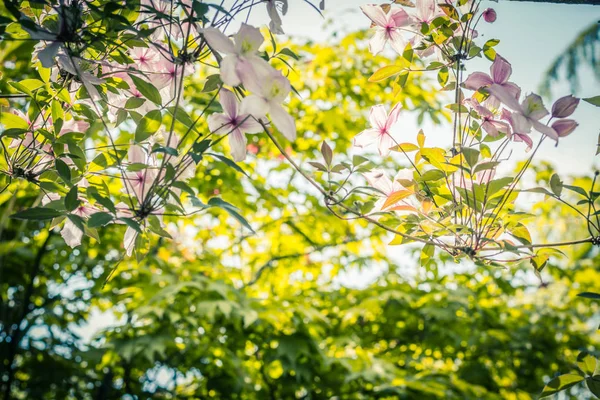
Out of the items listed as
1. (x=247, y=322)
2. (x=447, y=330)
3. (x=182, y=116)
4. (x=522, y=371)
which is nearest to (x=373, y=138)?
(x=182, y=116)

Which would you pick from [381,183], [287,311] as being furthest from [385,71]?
[287,311]

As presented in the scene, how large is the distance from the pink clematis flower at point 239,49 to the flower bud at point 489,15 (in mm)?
455

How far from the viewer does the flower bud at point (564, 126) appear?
570 millimetres

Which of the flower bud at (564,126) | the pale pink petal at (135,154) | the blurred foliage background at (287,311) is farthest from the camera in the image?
the blurred foliage background at (287,311)

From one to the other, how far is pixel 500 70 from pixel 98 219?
0.54 m

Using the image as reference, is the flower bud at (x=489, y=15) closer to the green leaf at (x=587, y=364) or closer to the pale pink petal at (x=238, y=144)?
the pale pink petal at (x=238, y=144)

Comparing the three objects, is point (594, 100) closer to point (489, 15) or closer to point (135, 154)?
point (489, 15)

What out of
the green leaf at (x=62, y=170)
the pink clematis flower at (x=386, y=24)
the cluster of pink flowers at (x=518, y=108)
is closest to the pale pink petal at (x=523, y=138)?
the cluster of pink flowers at (x=518, y=108)

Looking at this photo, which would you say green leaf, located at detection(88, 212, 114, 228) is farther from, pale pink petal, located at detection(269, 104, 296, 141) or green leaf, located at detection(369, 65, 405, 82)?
green leaf, located at detection(369, 65, 405, 82)

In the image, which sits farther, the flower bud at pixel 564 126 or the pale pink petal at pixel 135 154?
the pale pink petal at pixel 135 154

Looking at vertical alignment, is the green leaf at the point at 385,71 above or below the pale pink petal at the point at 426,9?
below

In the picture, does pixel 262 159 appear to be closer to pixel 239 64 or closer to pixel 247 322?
pixel 247 322

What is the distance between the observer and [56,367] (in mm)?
2328

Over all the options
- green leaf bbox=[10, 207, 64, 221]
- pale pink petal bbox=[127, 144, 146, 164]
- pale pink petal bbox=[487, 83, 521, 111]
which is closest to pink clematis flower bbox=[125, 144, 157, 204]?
pale pink petal bbox=[127, 144, 146, 164]
